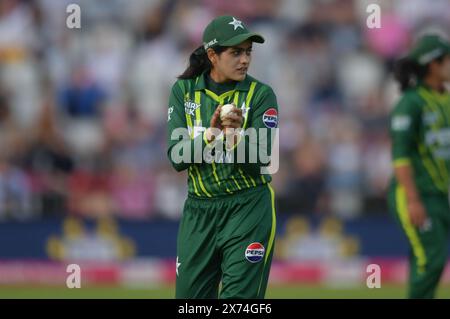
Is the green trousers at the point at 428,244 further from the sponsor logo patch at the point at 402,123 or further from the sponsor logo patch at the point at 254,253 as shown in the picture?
the sponsor logo patch at the point at 254,253

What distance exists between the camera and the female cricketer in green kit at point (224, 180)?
579 cm

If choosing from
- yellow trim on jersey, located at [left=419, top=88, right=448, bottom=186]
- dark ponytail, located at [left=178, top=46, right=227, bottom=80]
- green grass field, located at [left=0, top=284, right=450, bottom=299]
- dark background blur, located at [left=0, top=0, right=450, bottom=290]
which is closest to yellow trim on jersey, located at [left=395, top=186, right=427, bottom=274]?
yellow trim on jersey, located at [left=419, top=88, right=448, bottom=186]

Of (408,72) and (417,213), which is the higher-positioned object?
(408,72)

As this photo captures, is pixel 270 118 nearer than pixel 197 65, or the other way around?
pixel 270 118

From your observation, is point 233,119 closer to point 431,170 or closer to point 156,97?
point 431,170

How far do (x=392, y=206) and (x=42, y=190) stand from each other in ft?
19.4

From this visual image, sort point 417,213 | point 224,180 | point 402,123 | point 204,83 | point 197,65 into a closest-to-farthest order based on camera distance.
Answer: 1. point 224,180
2. point 204,83
3. point 197,65
4. point 417,213
5. point 402,123

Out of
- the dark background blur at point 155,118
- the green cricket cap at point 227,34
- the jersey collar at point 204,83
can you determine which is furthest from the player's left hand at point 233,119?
the dark background blur at point 155,118

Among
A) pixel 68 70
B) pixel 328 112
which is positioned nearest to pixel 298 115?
pixel 328 112

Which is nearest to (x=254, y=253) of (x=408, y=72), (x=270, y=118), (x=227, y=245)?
(x=227, y=245)

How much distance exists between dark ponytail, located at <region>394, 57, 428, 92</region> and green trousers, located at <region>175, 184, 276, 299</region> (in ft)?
7.68

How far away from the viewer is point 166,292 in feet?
36.6

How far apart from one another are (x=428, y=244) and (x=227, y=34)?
8.80 feet

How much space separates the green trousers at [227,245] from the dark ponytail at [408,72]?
92.2 inches
